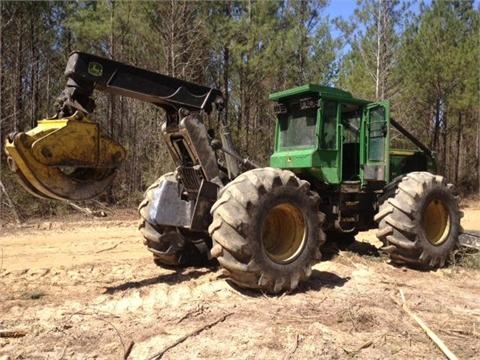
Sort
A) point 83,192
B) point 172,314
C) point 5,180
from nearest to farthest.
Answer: point 172,314
point 83,192
point 5,180

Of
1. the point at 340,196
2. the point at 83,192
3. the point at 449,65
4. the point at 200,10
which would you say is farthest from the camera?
the point at 449,65

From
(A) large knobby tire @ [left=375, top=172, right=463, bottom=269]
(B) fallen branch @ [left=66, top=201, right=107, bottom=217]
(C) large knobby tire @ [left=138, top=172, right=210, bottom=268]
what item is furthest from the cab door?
(B) fallen branch @ [left=66, top=201, right=107, bottom=217]

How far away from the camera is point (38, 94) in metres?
19.6

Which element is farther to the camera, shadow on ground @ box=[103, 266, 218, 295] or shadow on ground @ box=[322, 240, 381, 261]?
shadow on ground @ box=[322, 240, 381, 261]

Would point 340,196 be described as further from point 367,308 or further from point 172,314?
point 172,314

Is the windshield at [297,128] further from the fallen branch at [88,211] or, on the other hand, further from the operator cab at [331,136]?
the fallen branch at [88,211]

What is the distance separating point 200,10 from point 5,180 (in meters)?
8.83

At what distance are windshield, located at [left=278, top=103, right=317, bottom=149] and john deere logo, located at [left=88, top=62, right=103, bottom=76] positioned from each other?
310 cm

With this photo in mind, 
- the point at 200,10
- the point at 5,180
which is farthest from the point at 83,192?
the point at 200,10

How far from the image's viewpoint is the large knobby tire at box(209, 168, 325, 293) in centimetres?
548

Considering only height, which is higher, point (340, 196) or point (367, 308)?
point (340, 196)

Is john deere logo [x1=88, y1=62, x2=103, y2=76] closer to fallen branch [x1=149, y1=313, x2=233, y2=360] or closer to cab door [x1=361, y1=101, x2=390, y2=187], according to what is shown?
fallen branch [x1=149, y1=313, x2=233, y2=360]

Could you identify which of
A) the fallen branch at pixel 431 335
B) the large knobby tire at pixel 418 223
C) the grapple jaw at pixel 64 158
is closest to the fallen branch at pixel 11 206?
the grapple jaw at pixel 64 158

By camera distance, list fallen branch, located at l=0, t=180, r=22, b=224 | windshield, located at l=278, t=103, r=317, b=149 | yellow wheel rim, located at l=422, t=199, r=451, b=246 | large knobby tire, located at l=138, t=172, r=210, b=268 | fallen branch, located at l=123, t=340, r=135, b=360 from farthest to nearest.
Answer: fallen branch, located at l=0, t=180, r=22, b=224 < yellow wheel rim, located at l=422, t=199, r=451, b=246 < windshield, located at l=278, t=103, r=317, b=149 < large knobby tire, located at l=138, t=172, r=210, b=268 < fallen branch, located at l=123, t=340, r=135, b=360
